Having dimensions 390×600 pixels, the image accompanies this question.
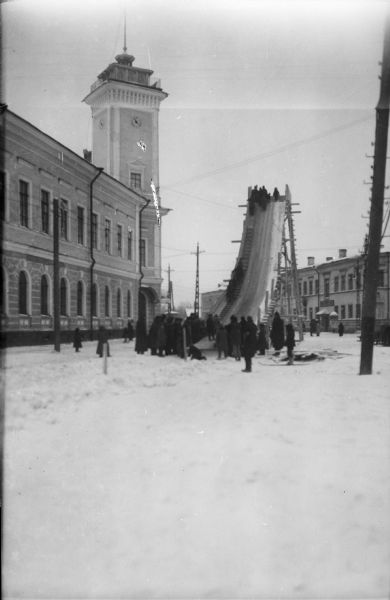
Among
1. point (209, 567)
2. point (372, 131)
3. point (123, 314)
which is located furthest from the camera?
point (123, 314)

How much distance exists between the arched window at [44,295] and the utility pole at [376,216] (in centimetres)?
312

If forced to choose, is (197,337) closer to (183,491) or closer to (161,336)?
(161,336)

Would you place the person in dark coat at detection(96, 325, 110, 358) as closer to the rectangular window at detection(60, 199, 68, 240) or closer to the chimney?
the rectangular window at detection(60, 199, 68, 240)

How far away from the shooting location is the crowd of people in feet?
16.4

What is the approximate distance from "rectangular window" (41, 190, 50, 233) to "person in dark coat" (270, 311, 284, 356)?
6.42 meters

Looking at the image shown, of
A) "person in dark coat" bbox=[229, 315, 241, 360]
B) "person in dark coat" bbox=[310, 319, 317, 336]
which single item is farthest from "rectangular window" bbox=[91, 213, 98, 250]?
"person in dark coat" bbox=[310, 319, 317, 336]

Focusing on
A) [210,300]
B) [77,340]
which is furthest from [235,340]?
[77,340]

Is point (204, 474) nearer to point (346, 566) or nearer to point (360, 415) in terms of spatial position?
point (346, 566)

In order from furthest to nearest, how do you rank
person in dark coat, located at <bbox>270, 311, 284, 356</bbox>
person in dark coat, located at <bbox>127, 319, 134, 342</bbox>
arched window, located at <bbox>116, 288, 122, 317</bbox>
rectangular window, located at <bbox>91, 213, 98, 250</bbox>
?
person in dark coat, located at <bbox>270, 311, 284, 356</bbox>, person in dark coat, located at <bbox>127, 319, 134, 342</bbox>, arched window, located at <bbox>116, 288, 122, 317</bbox>, rectangular window, located at <bbox>91, 213, 98, 250</bbox>

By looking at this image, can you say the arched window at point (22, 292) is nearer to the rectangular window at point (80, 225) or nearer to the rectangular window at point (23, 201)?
the rectangular window at point (23, 201)

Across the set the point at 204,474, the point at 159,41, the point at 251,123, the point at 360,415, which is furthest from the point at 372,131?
the point at 204,474

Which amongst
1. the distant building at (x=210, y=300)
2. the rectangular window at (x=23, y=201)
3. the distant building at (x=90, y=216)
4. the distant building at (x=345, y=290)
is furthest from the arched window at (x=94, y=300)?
the distant building at (x=210, y=300)

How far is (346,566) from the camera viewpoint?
8.38 feet

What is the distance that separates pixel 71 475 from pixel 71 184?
2.31 meters
